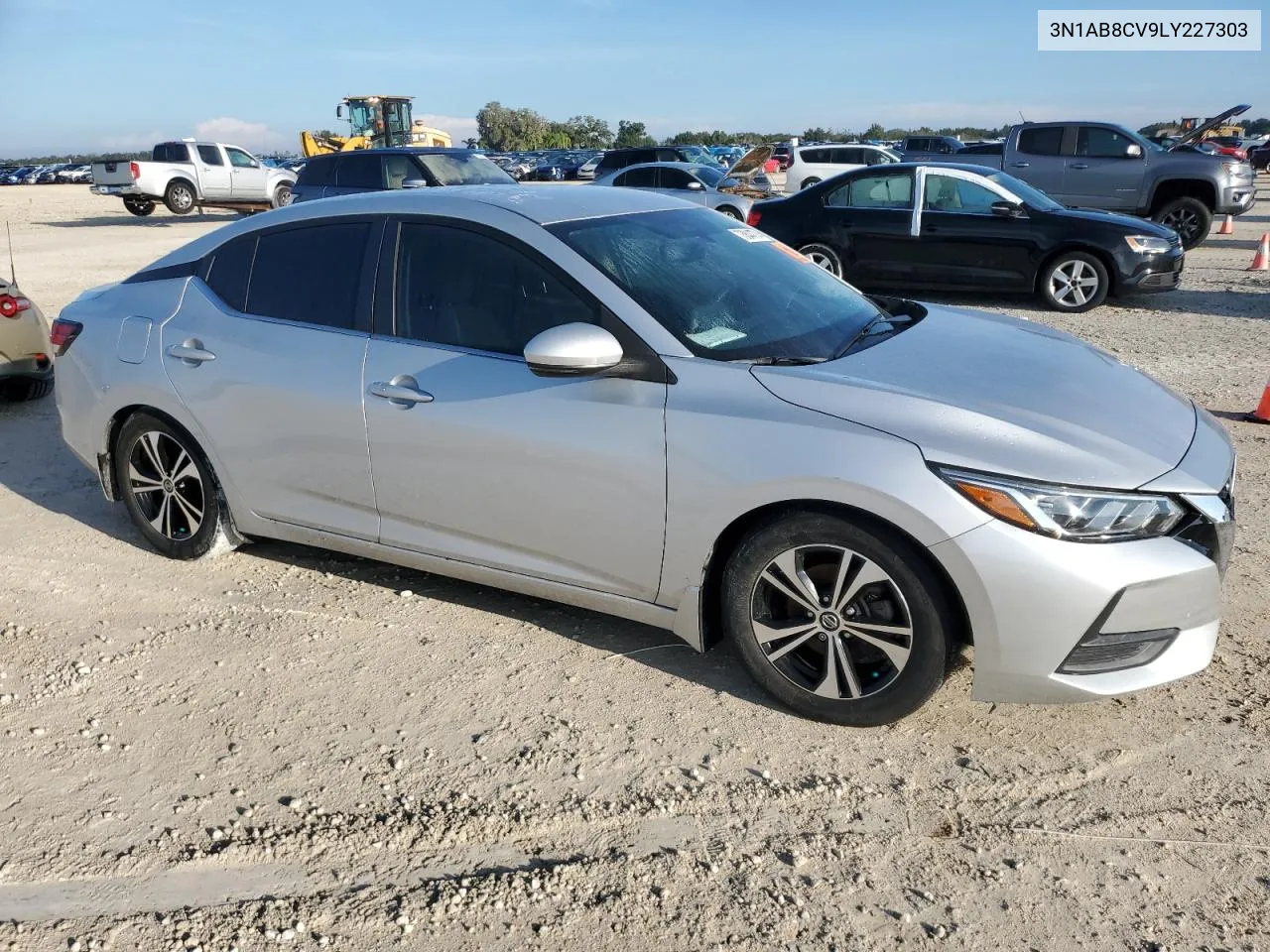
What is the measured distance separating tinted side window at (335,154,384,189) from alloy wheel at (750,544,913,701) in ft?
45.2

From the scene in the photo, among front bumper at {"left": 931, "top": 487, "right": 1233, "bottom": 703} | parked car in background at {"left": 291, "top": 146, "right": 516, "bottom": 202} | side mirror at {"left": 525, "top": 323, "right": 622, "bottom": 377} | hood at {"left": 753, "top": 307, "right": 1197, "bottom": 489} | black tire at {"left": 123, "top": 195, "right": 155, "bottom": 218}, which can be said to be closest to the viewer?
front bumper at {"left": 931, "top": 487, "right": 1233, "bottom": 703}

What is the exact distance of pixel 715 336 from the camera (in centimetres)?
366

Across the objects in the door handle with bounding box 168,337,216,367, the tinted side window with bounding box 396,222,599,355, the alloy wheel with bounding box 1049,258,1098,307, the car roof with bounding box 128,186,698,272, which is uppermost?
the car roof with bounding box 128,186,698,272

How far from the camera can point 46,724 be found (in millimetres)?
3568

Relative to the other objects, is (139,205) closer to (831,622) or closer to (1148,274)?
(1148,274)

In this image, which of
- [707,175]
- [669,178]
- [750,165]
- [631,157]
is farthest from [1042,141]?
[631,157]

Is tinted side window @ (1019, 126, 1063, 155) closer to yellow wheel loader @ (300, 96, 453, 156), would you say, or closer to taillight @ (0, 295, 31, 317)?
taillight @ (0, 295, 31, 317)

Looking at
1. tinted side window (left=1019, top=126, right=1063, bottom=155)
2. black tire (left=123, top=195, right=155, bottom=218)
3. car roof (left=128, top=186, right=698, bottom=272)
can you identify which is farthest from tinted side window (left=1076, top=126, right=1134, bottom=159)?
black tire (left=123, top=195, right=155, bottom=218)

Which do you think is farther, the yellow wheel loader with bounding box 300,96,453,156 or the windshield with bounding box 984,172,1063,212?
the yellow wheel loader with bounding box 300,96,453,156

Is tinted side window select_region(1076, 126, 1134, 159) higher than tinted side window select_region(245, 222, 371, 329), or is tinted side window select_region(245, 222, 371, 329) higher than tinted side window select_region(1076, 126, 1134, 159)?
tinted side window select_region(1076, 126, 1134, 159)

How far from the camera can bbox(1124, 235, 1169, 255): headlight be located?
10.8m

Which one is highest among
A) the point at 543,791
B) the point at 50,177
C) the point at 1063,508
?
the point at 1063,508

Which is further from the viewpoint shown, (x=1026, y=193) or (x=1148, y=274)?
(x=1026, y=193)

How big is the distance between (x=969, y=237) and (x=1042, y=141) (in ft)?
21.2
